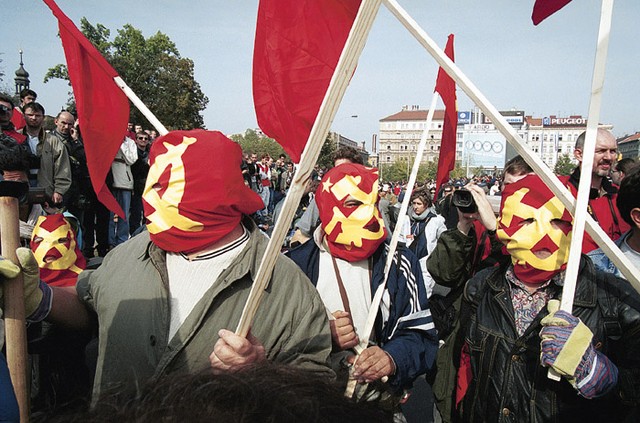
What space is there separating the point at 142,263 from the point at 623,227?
338 centimetres

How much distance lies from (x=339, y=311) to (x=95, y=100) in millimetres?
1770

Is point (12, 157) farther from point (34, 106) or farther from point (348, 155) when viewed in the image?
point (348, 155)

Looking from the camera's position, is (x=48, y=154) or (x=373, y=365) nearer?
(x=373, y=365)

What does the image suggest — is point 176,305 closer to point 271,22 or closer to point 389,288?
point 389,288

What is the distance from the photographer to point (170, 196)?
1.76m

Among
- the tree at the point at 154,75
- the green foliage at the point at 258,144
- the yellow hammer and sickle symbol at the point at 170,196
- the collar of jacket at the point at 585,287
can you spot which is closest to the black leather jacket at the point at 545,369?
the collar of jacket at the point at 585,287

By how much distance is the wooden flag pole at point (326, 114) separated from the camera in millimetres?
1241

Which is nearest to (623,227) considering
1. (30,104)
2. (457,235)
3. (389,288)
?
(457,235)

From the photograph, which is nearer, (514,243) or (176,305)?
(176,305)

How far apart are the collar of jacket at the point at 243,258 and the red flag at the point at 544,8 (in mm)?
1383

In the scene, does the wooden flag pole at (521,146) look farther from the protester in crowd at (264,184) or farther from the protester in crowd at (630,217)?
the protester in crowd at (264,184)

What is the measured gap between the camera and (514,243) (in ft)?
6.70

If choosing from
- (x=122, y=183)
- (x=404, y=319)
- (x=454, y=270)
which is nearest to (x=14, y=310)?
(x=404, y=319)

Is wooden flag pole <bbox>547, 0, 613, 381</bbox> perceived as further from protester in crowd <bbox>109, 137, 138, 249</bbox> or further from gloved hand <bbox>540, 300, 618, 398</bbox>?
protester in crowd <bbox>109, 137, 138, 249</bbox>
